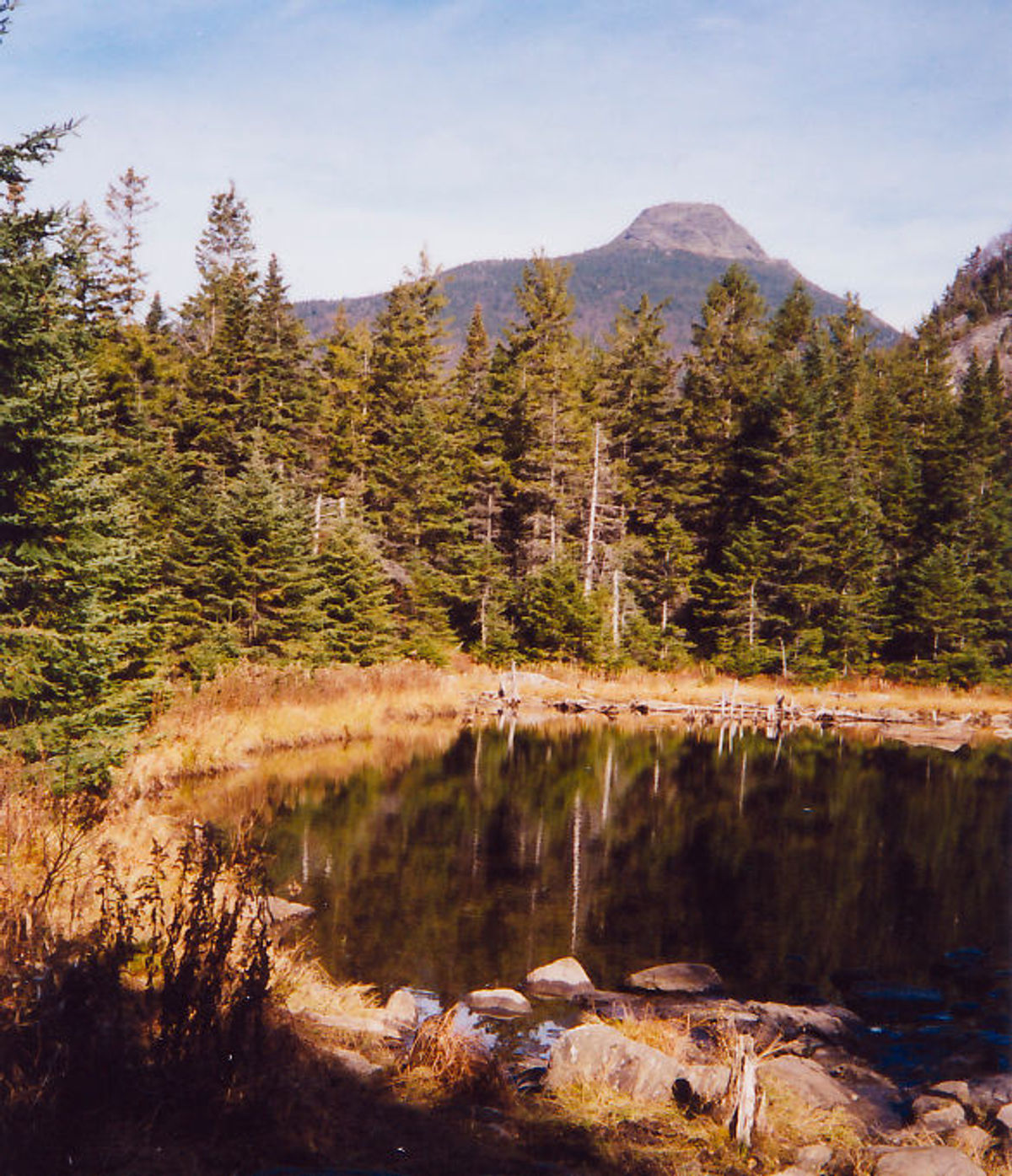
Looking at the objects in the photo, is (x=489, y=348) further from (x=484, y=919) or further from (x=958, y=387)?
(x=484, y=919)

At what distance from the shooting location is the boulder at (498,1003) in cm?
935

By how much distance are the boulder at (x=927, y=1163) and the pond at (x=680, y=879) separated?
3145 millimetres

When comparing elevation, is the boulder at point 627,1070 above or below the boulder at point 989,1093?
above

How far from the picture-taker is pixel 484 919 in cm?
1259

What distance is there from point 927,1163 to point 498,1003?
453 centimetres

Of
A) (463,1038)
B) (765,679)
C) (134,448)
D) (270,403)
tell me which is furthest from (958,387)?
(463,1038)

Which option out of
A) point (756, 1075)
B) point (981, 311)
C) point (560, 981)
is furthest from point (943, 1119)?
point (981, 311)

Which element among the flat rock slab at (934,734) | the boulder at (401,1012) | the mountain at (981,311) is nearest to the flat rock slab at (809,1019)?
the boulder at (401,1012)

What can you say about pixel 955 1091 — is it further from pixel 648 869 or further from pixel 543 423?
pixel 543 423

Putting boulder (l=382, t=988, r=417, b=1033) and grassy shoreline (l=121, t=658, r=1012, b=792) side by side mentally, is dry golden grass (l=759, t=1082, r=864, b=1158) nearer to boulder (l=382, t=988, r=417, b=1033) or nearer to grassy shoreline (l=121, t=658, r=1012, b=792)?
boulder (l=382, t=988, r=417, b=1033)

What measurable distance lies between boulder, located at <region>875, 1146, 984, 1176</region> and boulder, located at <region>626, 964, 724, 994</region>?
4.45 m

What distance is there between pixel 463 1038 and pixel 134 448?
21.8 meters

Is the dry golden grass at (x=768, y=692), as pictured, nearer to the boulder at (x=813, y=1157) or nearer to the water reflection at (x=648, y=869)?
the water reflection at (x=648, y=869)

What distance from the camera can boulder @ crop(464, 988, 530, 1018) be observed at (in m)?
9.35
